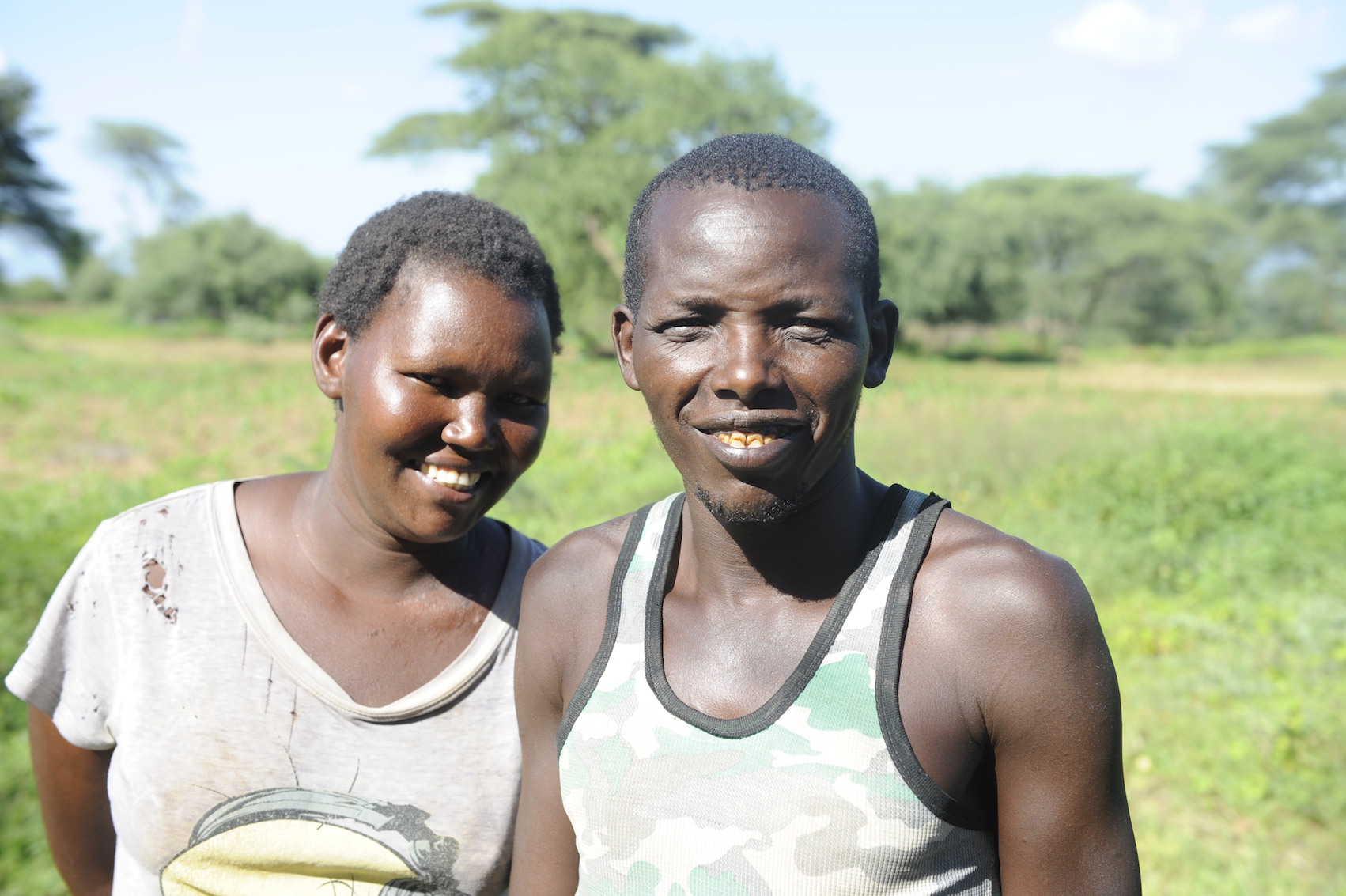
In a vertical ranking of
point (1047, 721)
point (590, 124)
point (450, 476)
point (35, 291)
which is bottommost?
→ point (1047, 721)

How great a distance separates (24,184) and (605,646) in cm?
3581

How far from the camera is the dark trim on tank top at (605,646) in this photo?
157cm

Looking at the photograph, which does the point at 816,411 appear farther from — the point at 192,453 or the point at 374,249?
the point at 192,453

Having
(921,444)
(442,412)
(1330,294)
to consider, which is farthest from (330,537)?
(1330,294)

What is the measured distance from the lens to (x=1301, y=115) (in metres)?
41.7

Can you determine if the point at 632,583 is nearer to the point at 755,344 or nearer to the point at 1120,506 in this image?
the point at 755,344

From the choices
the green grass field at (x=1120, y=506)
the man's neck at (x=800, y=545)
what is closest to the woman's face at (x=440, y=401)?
the man's neck at (x=800, y=545)

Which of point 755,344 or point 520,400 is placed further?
point 520,400

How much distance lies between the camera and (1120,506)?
838cm

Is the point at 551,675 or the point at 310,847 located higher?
the point at 551,675

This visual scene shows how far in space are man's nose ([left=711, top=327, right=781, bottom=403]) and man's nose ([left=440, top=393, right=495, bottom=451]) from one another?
55 cm

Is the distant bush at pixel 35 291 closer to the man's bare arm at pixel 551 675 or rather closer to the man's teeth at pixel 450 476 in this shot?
the man's teeth at pixel 450 476

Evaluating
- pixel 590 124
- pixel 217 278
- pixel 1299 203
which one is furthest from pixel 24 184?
pixel 1299 203

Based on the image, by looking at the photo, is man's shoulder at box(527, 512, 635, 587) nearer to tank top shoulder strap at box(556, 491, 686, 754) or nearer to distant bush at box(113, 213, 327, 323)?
tank top shoulder strap at box(556, 491, 686, 754)
